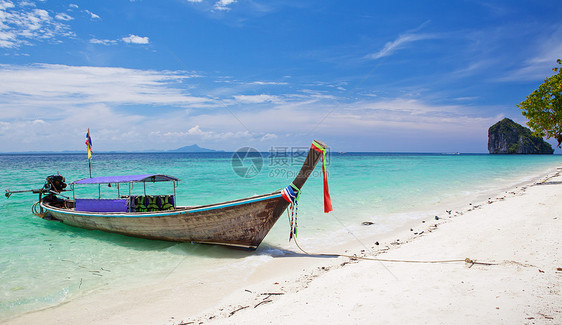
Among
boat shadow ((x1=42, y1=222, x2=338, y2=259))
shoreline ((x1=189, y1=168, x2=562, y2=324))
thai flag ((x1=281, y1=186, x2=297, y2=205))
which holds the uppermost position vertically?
thai flag ((x1=281, y1=186, x2=297, y2=205))

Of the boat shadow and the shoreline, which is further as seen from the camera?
the boat shadow

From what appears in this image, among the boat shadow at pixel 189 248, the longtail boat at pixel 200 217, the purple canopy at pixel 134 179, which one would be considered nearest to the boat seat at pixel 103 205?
the longtail boat at pixel 200 217

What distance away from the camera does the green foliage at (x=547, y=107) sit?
1452 centimetres

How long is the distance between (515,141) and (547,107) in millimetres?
116655

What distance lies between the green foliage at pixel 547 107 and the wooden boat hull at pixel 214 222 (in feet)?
52.8

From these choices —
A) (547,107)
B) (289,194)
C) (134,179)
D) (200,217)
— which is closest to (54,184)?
(134,179)

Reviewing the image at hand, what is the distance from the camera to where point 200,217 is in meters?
7.54

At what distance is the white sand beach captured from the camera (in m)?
3.42

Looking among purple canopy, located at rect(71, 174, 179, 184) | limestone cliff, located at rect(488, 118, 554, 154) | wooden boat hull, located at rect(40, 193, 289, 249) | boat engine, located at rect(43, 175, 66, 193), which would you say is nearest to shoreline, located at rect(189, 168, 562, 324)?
wooden boat hull, located at rect(40, 193, 289, 249)

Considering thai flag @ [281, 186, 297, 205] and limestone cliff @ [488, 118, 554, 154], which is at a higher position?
limestone cliff @ [488, 118, 554, 154]

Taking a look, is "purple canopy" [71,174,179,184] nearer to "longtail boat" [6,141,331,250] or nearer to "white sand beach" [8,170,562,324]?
"longtail boat" [6,141,331,250]

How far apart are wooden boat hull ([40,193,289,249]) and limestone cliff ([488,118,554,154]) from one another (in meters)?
130

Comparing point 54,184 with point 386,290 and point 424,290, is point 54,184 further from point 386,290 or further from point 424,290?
point 424,290

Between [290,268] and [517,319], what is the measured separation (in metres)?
3.95
